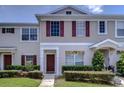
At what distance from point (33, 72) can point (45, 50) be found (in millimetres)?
1865

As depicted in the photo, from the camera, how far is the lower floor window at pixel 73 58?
21094mm

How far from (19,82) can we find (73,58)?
3.66m

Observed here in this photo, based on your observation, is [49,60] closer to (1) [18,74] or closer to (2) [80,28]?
(2) [80,28]

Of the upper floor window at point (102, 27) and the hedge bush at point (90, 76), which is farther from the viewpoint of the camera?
the upper floor window at point (102, 27)

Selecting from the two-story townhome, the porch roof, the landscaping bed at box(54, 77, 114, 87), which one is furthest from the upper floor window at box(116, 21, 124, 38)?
the landscaping bed at box(54, 77, 114, 87)

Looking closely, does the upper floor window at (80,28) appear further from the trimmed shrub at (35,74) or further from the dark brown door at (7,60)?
the dark brown door at (7,60)

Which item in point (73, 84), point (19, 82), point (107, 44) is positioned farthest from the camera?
point (107, 44)

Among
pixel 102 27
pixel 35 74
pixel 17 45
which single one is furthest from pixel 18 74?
pixel 102 27

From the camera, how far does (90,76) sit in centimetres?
1928

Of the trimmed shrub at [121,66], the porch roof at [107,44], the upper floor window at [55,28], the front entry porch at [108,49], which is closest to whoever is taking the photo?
the trimmed shrub at [121,66]

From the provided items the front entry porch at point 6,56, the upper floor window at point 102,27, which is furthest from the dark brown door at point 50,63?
the upper floor window at point 102,27

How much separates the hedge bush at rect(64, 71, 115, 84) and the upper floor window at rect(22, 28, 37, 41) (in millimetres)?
2364

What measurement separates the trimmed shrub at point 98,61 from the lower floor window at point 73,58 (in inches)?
28.3
